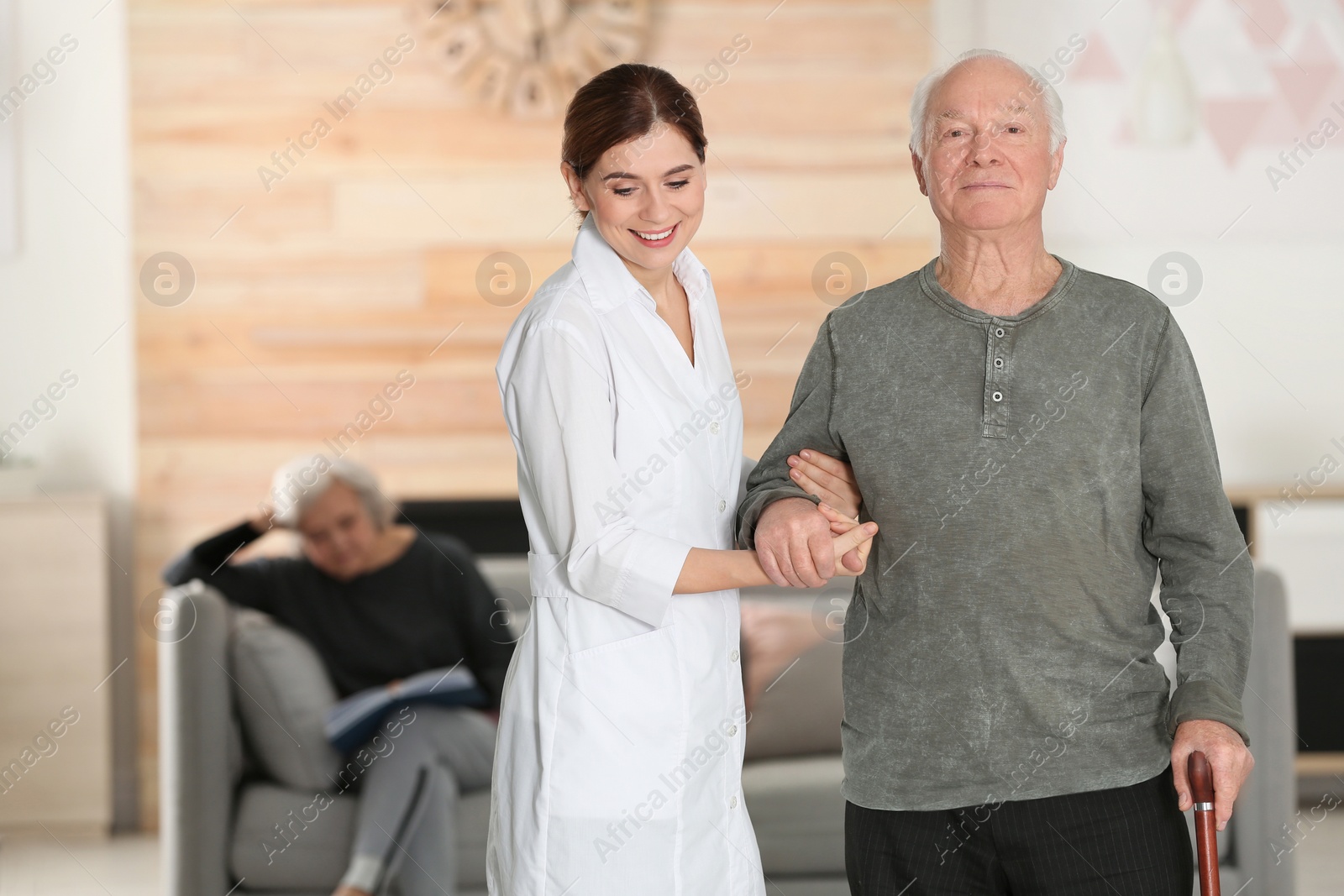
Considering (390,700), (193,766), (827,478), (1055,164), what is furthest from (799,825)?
(1055,164)

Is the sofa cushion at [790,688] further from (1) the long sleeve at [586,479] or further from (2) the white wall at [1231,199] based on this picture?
(2) the white wall at [1231,199]

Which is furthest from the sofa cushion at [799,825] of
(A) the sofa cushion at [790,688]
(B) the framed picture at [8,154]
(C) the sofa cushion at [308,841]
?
(B) the framed picture at [8,154]

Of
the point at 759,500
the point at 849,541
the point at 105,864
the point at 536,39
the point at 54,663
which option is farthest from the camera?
the point at 536,39

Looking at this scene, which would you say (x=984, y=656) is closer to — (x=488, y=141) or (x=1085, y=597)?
(x=1085, y=597)

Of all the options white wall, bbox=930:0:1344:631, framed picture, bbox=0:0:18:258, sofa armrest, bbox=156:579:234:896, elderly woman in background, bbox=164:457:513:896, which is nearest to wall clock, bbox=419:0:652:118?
white wall, bbox=930:0:1344:631

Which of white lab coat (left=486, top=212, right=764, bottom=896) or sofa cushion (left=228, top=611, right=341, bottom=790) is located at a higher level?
white lab coat (left=486, top=212, right=764, bottom=896)

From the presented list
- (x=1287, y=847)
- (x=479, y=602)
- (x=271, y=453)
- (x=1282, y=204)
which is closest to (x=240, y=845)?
(x=479, y=602)

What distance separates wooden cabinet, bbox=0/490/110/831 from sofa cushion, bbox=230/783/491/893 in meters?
1.48

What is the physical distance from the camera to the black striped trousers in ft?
3.75

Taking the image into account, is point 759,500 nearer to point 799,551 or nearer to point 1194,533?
point 799,551

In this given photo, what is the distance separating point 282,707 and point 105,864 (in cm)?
140

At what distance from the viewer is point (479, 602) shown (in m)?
2.76

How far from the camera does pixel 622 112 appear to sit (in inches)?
48.9

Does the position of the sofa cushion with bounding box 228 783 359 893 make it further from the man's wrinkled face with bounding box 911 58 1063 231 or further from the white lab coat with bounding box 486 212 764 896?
the man's wrinkled face with bounding box 911 58 1063 231
